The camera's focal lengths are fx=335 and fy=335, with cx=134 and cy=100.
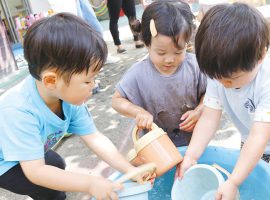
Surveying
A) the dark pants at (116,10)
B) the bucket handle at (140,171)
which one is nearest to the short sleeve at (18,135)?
the bucket handle at (140,171)

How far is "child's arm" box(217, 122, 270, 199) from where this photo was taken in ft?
3.27

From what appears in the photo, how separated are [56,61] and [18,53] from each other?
4600 millimetres

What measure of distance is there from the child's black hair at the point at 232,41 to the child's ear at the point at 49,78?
463 mm

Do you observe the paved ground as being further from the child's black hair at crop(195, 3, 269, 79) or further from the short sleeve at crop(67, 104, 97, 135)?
the child's black hair at crop(195, 3, 269, 79)

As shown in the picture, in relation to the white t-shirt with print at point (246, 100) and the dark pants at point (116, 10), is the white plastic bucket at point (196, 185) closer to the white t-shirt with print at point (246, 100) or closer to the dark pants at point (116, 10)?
the white t-shirt with print at point (246, 100)

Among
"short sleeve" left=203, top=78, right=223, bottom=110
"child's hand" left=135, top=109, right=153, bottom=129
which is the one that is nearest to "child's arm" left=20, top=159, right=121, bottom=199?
"child's hand" left=135, top=109, right=153, bottom=129

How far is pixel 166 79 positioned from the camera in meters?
1.48

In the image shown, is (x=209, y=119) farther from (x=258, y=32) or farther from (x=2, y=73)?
Answer: (x=2, y=73)

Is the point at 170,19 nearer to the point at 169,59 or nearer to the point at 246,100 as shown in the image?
the point at 169,59

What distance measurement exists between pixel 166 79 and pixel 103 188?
612mm

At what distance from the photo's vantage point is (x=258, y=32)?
37.3 inches

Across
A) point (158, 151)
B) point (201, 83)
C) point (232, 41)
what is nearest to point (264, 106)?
point (232, 41)

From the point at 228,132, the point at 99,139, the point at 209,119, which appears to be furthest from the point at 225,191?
the point at 228,132

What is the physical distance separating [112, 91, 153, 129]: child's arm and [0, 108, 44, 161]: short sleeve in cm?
39
